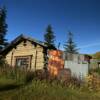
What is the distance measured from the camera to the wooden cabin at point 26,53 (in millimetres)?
22203

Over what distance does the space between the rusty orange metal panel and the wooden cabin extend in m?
0.78

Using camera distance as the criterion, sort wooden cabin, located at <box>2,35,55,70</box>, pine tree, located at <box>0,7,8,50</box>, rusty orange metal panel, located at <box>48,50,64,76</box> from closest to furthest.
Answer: rusty orange metal panel, located at <box>48,50,64,76</box>
wooden cabin, located at <box>2,35,55,70</box>
pine tree, located at <box>0,7,8,50</box>

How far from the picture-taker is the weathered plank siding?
22297 millimetres

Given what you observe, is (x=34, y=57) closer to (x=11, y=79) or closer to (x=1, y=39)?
(x=11, y=79)

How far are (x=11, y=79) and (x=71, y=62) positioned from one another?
22.3 feet

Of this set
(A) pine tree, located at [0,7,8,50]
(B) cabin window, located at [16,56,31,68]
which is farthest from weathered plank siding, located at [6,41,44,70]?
(A) pine tree, located at [0,7,8,50]

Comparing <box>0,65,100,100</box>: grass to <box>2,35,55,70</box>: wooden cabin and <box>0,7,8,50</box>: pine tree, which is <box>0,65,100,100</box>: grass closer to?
<box>2,35,55,70</box>: wooden cabin

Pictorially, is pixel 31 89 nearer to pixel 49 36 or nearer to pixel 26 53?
pixel 26 53

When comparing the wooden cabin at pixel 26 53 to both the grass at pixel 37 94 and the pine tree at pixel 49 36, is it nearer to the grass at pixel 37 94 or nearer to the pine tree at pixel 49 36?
the grass at pixel 37 94

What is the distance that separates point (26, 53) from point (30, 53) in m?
0.75

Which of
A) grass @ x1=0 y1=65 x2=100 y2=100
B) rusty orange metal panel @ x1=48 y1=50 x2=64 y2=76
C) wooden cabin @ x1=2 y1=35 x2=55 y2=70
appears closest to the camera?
grass @ x1=0 y1=65 x2=100 y2=100

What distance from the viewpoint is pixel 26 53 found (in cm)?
2423

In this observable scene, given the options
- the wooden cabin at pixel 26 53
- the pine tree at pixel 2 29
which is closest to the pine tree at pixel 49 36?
the pine tree at pixel 2 29

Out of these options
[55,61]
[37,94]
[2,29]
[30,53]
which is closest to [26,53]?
[30,53]
